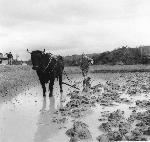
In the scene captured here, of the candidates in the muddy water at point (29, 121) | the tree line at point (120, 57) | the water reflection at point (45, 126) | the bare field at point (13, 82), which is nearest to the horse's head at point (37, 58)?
the muddy water at point (29, 121)

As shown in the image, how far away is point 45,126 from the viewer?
10.6 m

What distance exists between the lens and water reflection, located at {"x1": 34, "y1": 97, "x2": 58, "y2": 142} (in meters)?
9.27

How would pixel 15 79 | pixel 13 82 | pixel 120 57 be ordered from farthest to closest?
pixel 120 57
pixel 15 79
pixel 13 82

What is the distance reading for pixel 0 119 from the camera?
11.7m

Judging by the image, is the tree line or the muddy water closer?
the muddy water

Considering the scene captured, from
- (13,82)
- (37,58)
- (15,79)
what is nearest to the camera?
(37,58)

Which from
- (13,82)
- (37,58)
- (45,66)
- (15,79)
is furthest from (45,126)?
(15,79)

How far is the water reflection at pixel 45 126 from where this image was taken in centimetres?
927

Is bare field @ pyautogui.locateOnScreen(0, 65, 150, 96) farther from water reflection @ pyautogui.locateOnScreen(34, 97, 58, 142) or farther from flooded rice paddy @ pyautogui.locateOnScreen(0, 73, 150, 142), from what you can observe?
water reflection @ pyautogui.locateOnScreen(34, 97, 58, 142)

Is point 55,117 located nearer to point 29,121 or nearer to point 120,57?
point 29,121

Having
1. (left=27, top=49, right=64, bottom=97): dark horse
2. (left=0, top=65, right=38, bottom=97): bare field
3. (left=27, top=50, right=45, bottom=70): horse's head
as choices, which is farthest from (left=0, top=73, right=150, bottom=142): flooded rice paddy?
(left=0, top=65, right=38, bottom=97): bare field

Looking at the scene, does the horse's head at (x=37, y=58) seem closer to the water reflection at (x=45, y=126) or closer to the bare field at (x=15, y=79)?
the water reflection at (x=45, y=126)

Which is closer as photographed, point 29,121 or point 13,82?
point 29,121

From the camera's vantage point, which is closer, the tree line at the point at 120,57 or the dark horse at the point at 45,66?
the dark horse at the point at 45,66
